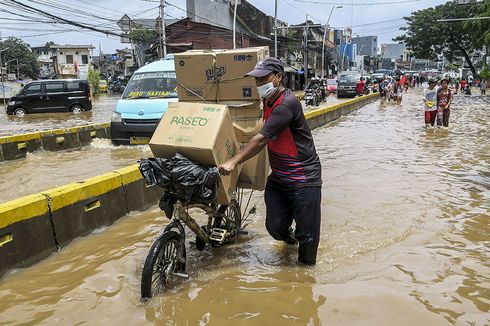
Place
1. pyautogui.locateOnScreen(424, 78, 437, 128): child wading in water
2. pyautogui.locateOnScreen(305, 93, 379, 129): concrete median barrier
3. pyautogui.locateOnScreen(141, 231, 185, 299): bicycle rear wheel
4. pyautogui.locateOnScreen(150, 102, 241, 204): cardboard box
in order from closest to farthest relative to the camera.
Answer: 1. pyautogui.locateOnScreen(141, 231, 185, 299): bicycle rear wheel
2. pyautogui.locateOnScreen(150, 102, 241, 204): cardboard box
3. pyautogui.locateOnScreen(424, 78, 437, 128): child wading in water
4. pyautogui.locateOnScreen(305, 93, 379, 129): concrete median barrier

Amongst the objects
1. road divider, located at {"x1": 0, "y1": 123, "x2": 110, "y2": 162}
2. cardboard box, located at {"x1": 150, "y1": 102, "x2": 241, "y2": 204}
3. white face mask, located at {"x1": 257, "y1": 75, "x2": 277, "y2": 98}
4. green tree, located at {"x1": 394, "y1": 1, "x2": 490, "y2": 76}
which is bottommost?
road divider, located at {"x1": 0, "y1": 123, "x2": 110, "y2": 162}

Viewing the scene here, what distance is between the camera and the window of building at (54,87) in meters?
21.9

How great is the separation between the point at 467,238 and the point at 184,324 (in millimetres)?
3198

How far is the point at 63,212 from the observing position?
4555 mm

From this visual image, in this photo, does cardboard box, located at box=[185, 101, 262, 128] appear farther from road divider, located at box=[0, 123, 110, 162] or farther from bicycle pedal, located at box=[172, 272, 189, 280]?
road divider, located at box=[0, 123, 110, 162]

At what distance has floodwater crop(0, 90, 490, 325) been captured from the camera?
128 inches

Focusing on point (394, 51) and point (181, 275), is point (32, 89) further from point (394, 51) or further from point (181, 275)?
point (394, 51)

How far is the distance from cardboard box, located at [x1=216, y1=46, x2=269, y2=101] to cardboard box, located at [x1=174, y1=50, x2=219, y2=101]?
0.23ft

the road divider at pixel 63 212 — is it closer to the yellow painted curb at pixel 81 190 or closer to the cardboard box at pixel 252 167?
the yellow painted curb at pixel 81 190

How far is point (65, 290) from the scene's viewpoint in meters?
3.70

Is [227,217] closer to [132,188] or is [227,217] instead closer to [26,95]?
[132,188]

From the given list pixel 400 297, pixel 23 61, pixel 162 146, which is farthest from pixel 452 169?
pixel 23 61

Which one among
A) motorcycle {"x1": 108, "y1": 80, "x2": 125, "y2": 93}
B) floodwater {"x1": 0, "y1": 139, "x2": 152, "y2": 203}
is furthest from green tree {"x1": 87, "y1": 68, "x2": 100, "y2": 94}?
floodwater {"x1": 0, "y1": 139, "x2": 152, "y2": 203}

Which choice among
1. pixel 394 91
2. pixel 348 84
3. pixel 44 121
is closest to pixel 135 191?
pixel 44 121
